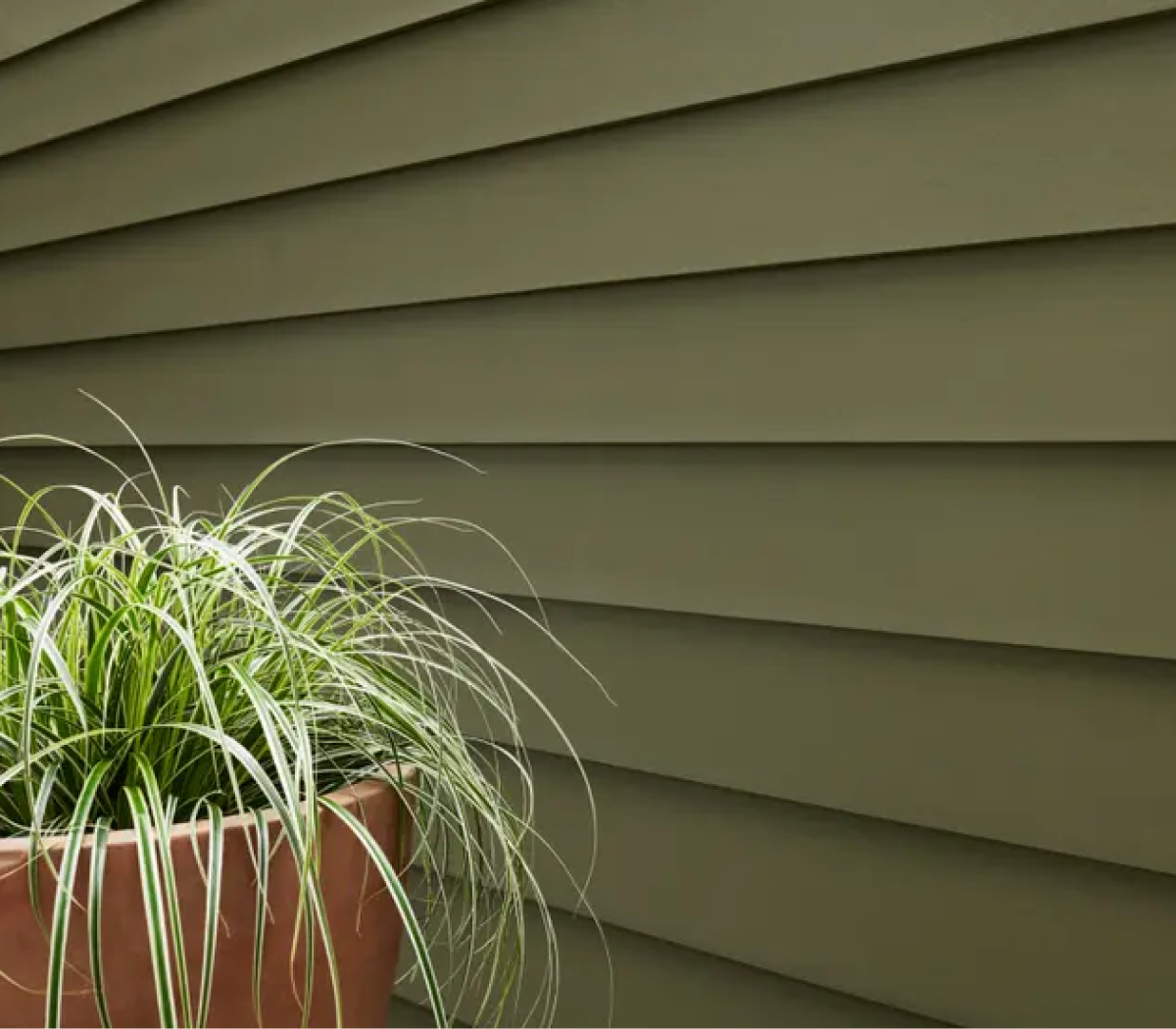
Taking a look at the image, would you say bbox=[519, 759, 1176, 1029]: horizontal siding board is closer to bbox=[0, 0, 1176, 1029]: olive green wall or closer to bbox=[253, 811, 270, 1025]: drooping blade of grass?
bbox=[0, 0, 1176, 1029]: olive green wall

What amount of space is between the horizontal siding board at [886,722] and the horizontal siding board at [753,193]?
378 mm

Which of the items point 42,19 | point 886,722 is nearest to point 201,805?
point 886,722

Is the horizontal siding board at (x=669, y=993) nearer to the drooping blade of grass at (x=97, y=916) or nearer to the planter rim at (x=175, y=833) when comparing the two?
the planter rim at (x=175, y=833)

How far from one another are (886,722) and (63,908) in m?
0.74

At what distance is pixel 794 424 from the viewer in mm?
1179

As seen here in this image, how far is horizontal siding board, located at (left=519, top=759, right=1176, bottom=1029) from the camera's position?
1.04 meters

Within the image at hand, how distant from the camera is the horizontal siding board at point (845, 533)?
3.33 ft

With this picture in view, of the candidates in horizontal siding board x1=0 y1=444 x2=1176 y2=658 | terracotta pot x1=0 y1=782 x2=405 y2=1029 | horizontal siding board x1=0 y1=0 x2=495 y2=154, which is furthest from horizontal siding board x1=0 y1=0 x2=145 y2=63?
terracotta pot x1=0 y1=782 x2=405 y2=1029

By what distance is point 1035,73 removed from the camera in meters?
1.02

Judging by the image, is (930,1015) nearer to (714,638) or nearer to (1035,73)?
(714,638)

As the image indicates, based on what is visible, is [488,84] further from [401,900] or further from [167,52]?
[401,900]

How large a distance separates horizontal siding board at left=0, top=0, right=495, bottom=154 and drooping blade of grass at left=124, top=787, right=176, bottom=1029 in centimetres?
101

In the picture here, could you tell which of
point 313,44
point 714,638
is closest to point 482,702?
point 714,638

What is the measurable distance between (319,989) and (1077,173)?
864mm
